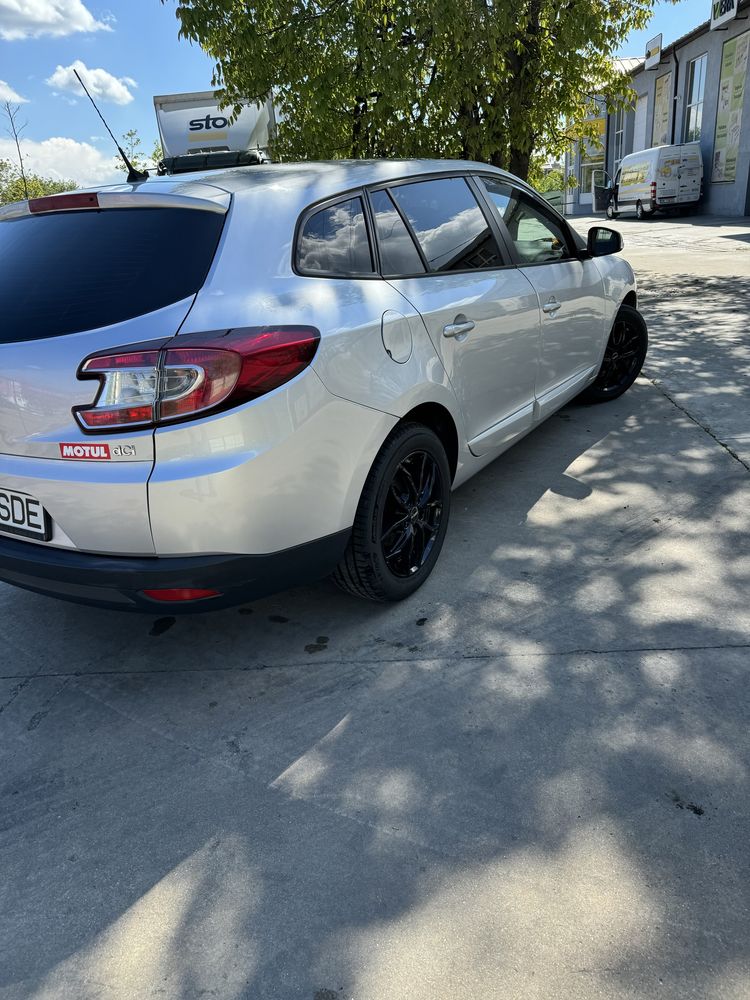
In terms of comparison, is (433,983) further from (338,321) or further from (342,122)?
(342,122)

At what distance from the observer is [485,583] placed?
3318mm

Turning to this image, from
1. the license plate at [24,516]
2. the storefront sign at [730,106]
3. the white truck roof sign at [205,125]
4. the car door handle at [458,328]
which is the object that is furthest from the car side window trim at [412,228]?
the storefront sign at [730,106]

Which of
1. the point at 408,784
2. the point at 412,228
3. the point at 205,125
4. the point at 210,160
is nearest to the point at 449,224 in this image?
the point at 412,228

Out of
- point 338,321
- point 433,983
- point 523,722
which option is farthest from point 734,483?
point 433,983

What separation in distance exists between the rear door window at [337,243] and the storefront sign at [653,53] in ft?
115

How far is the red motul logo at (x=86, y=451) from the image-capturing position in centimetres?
229

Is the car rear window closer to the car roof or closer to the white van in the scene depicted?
the car roof

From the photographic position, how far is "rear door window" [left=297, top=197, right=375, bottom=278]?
2680 millimetres

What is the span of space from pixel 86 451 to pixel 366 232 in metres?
1.40

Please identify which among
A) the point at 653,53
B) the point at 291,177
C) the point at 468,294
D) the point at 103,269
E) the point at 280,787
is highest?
the point at 653,53

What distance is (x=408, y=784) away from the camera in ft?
7.36

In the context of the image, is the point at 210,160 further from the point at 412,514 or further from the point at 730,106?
the point at 730,106

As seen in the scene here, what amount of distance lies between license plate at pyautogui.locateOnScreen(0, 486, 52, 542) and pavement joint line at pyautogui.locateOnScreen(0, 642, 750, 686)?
0.65m

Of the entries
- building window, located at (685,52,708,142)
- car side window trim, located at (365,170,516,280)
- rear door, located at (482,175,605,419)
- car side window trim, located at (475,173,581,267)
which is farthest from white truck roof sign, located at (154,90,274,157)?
building window, located at (685,52,708,142)
